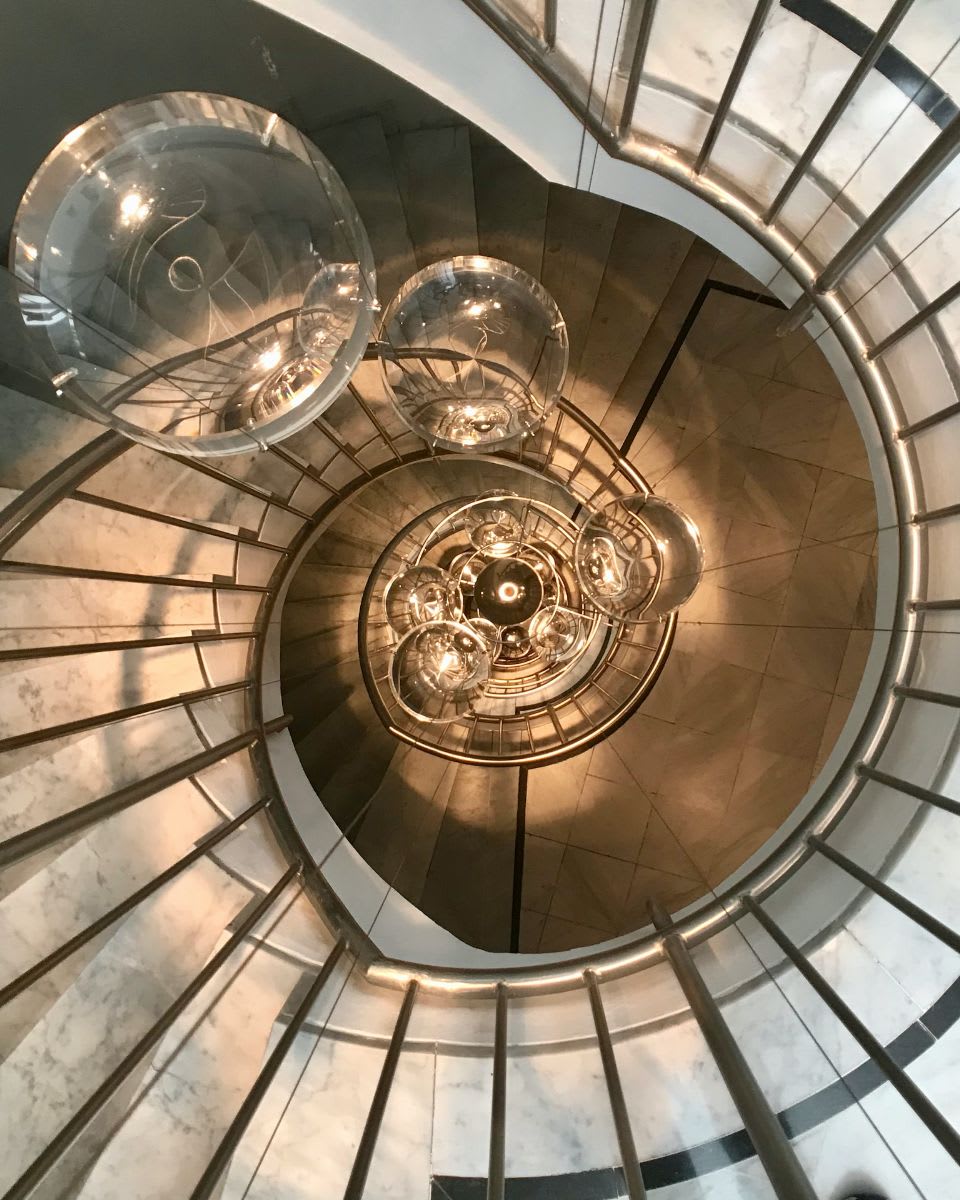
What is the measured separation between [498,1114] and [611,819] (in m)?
2.13

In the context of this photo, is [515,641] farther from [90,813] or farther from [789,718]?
[90,813]

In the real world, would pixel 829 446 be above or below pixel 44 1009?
above

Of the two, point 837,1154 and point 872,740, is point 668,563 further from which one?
point 837,1154

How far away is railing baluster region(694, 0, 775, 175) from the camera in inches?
68.6

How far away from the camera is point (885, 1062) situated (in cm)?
173

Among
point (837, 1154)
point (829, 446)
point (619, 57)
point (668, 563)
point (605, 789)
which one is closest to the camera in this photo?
point (837, 1154)

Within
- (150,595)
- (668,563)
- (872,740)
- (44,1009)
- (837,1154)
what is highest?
(668,563)

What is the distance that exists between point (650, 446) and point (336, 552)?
6.18 ft

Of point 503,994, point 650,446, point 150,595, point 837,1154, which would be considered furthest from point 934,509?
point 150,595

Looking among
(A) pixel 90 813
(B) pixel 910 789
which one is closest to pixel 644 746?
(B) pixel 910 789

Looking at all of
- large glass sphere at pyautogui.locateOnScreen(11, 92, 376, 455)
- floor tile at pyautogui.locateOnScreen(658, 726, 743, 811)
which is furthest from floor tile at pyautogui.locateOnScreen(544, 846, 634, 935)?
large glass sphere at pyautogui.locateOnScreen(11, 92, 376, 455)

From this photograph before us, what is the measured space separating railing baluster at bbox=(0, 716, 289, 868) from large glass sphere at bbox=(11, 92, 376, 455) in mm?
919

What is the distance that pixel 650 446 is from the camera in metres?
3.67

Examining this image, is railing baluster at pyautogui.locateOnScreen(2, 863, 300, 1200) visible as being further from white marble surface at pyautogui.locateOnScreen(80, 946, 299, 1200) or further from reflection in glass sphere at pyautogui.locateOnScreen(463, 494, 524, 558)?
reflection in glass sphere at pyautogui.locateOnScreen(463, 494, 524, 558)
